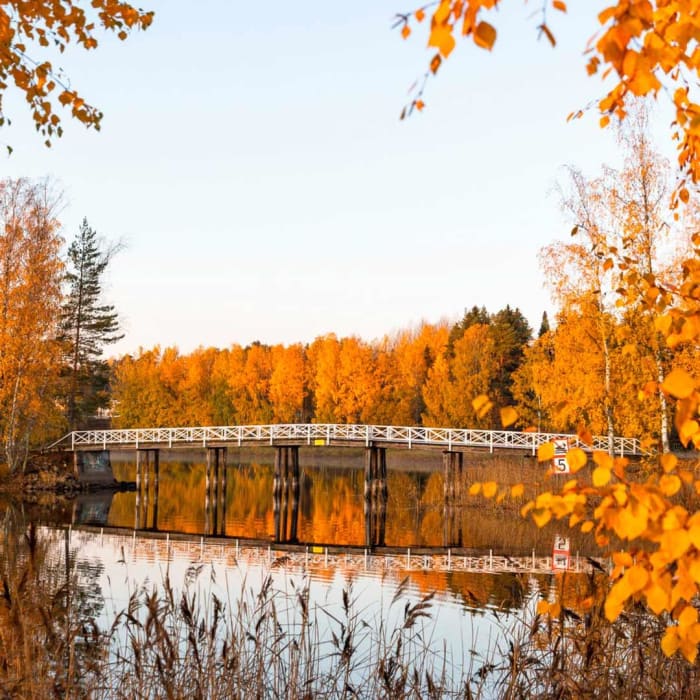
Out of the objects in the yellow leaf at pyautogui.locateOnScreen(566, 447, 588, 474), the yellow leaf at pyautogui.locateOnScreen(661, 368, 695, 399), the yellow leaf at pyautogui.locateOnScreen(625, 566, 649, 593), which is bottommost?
the yellow leaf at pyautogui.locateOnScreen(625, 566, 649, 593)

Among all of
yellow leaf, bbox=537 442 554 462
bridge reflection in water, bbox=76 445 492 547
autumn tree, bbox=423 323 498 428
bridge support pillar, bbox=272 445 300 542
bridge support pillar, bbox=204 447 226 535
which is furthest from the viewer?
autumn tree, bbox=423 323 498 428

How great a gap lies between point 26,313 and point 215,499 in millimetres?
9748

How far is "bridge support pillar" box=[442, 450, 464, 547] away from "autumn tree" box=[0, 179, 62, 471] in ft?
46.1

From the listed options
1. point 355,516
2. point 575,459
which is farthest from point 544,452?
point 355,516

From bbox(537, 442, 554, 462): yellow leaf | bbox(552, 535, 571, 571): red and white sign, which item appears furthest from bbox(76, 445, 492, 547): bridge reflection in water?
bbox(537, 442, 554, 462): yellow leaf

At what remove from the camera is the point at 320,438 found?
3344 cm

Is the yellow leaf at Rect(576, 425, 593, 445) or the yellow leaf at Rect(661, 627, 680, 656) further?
the yellow leaf at Rect(576, 425, 593, 445)

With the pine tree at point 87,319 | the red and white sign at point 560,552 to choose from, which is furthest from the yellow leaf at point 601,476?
the pine tree at point 87,319

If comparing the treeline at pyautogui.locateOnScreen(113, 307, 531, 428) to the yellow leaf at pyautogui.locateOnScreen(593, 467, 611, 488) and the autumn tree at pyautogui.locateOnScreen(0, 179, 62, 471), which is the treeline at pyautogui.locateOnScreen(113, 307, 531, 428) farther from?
the yellow leaf at pyautogui.locateOnScreen(593, 467, 611, 488)

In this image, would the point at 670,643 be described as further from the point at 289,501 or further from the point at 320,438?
the point at 320,438

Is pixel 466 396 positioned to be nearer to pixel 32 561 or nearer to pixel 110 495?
pixel 110 495

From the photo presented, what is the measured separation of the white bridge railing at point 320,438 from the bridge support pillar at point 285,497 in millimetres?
969

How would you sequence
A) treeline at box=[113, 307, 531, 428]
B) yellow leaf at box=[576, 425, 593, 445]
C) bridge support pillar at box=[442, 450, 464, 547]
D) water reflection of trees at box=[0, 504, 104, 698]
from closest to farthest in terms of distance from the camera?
yellow leaf at box=[576, 425, 593, 445]
water reflection of trees at box=[0, 504, 104, 698]
bridge support pillar at box=[442, 450, 464, 547]
treeline at box=[113, 307, 531, 428]

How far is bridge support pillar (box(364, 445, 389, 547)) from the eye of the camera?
25781mm
